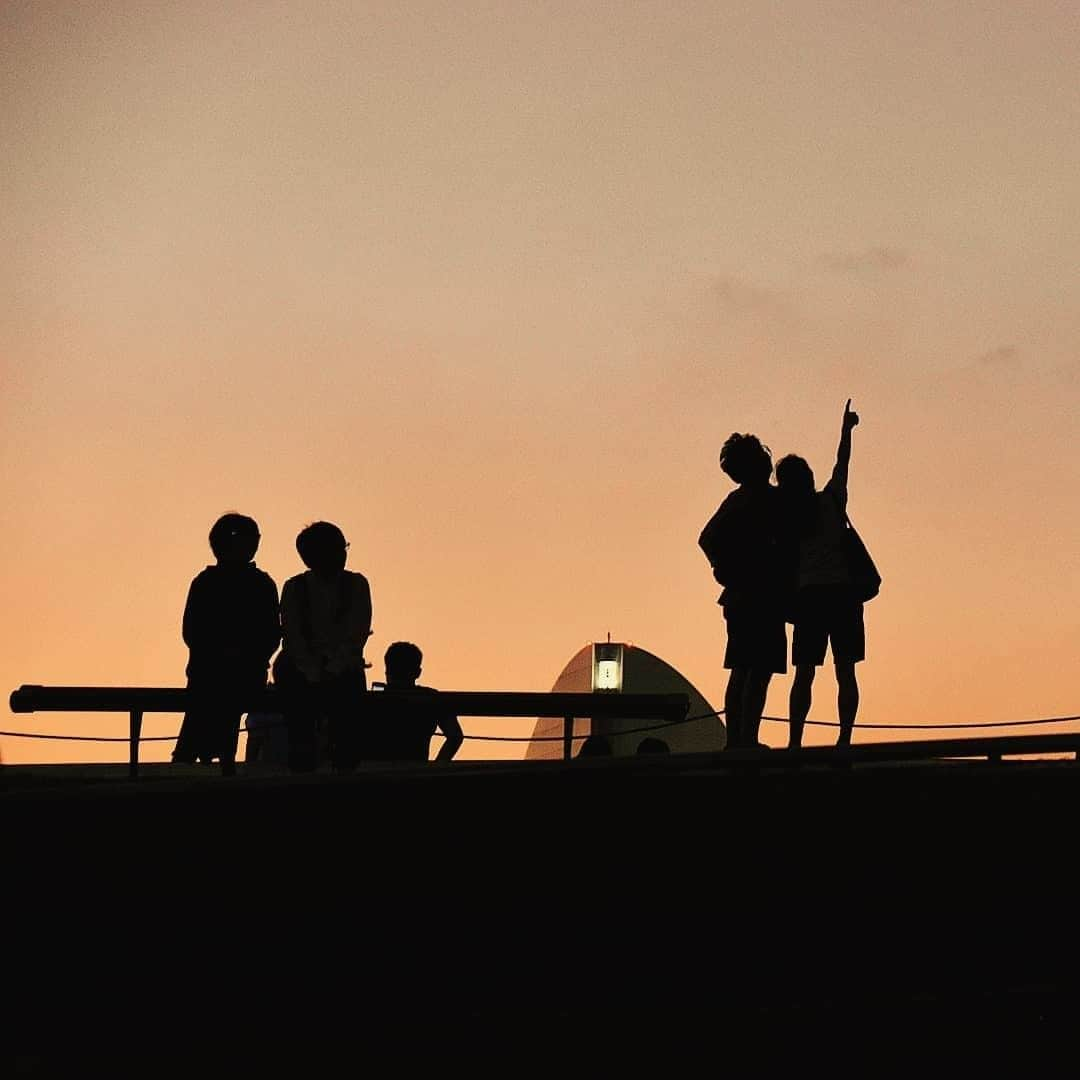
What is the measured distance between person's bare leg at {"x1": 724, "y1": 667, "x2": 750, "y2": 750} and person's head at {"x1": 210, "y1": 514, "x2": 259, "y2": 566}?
2960 mm

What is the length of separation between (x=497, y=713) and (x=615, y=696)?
125 centimetres

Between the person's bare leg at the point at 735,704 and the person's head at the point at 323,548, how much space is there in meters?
2.42

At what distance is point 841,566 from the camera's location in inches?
483

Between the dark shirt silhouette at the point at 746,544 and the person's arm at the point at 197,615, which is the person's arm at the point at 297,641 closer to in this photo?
the person's arm at the point at 197,615

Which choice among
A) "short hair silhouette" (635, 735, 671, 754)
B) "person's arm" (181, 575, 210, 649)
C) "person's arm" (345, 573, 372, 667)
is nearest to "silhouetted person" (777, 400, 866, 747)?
"person's arm" (345, 573, 372, 667)

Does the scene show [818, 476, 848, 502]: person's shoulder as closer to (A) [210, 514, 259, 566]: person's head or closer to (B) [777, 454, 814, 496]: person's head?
(B) [777, 454, 814, 496]: person's head

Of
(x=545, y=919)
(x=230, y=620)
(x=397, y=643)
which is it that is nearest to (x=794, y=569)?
(x=397, y=643)

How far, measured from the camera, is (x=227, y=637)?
12.9 metres

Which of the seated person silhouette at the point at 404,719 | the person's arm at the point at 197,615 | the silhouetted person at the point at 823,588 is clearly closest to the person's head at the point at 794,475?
the silhouetted person at the point at 823,588

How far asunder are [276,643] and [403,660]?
1.29 metres

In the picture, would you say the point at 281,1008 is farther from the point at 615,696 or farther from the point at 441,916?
the point at 615,696

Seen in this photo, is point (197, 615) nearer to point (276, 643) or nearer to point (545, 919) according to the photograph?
point (276, 643)

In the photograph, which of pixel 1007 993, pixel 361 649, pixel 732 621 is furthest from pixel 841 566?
pixel 1007 993

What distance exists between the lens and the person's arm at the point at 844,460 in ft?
40.1
